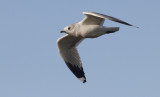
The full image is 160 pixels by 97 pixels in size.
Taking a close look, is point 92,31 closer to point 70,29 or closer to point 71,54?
point 70,29

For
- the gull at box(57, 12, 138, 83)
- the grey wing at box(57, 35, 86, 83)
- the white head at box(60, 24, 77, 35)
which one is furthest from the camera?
the grey wing at box(57, 35, 86, 83)

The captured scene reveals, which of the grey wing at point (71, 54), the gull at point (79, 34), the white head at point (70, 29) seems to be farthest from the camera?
the grey wing at point (71, 54)

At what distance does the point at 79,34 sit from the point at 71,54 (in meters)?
2.28

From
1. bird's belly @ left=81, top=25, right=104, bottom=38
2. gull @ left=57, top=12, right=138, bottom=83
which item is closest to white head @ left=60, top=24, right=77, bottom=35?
gull @ left=57, top=12, right=138, bottom=83

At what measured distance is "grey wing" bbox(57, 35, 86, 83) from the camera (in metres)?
14.2

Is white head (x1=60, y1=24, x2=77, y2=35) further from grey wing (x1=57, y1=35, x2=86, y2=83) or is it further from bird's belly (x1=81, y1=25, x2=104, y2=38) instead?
grey wing (x1=57, y1=35, x2=86, y2=83)

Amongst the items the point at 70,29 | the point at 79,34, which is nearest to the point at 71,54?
the point at 70,29

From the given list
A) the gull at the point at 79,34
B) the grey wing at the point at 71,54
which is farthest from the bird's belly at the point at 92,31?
the grey wing at the point at 71,54

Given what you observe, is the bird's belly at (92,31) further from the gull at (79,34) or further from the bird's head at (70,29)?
the bird's head at (70,29)

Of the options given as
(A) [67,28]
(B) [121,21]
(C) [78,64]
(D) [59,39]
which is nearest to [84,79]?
(C) [78,64]

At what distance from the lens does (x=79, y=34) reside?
12156 millimetres

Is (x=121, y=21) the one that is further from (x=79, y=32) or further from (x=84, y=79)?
(x=84, y=79)

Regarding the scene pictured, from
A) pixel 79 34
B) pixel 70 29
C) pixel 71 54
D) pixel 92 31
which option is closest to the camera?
pixel 92 31

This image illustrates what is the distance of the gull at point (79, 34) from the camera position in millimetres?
11898
